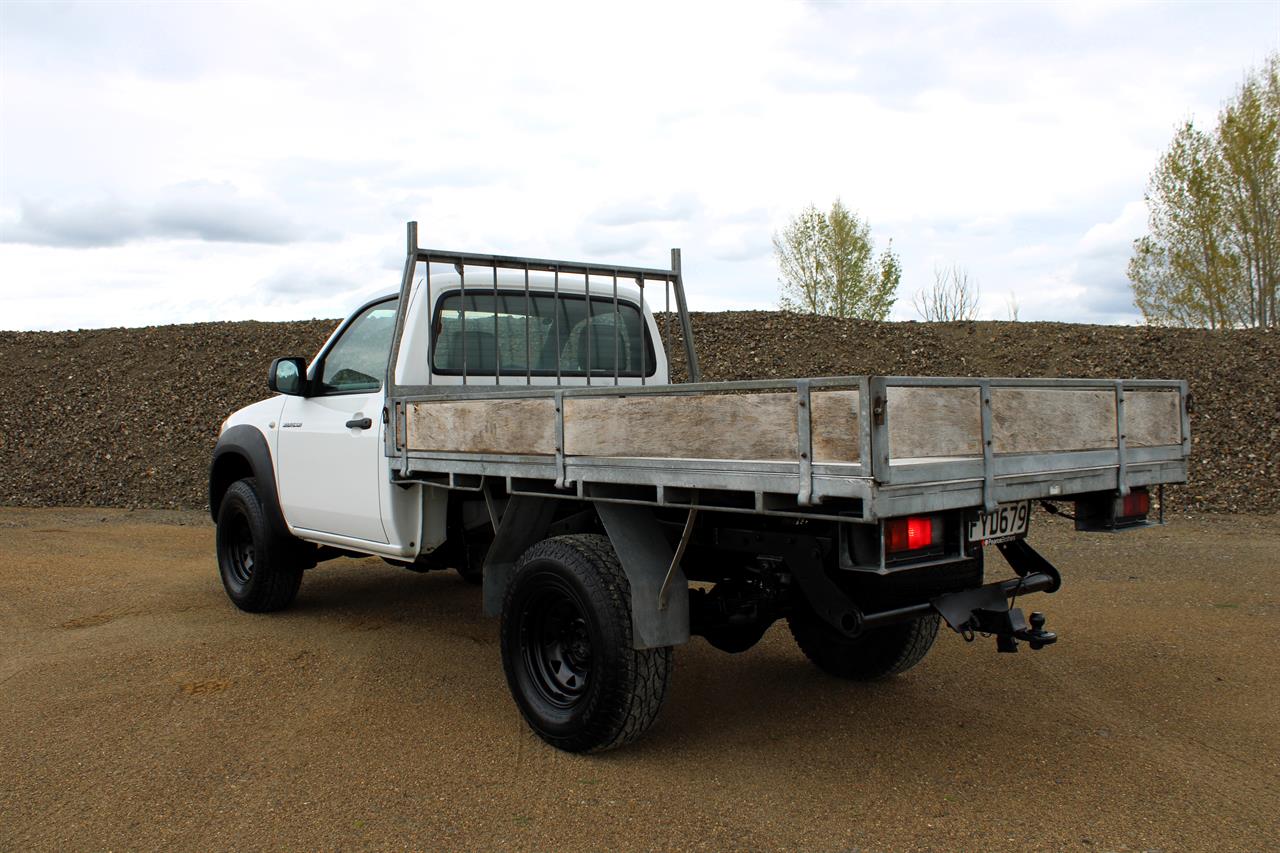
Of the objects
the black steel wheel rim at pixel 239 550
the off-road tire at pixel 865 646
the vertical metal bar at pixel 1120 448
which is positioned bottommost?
the off-road tire at pixel 865 646

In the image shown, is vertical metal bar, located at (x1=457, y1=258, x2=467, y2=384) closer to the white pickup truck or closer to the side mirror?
the white pickup truck

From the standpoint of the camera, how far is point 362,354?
19.2 ft

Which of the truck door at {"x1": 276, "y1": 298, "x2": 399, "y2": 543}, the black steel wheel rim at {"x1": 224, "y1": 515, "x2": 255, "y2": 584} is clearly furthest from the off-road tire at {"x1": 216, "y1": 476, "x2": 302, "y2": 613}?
the truck door at {"x1": 276, "y1": 298, "x2": 399, "y2": 543}

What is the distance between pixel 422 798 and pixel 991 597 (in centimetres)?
233

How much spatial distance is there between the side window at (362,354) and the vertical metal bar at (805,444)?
118 inches

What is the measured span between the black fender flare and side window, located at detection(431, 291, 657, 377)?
5.79 ft

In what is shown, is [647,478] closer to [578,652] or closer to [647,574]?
[647,574]

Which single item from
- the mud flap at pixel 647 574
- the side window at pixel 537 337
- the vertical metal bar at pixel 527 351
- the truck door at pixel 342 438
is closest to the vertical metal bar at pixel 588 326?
the side window at pixel 537 337

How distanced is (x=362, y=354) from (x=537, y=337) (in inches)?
40.7

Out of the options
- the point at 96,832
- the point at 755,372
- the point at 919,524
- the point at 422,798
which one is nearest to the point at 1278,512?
the point at 755,372

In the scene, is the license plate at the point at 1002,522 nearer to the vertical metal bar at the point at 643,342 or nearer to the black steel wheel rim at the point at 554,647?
the black steel wheel rim at the point at 554,647

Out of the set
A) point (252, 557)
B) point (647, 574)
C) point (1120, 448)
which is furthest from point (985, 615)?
point (252, 557)

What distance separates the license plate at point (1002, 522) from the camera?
346cm

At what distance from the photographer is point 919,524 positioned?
3.30 meters
